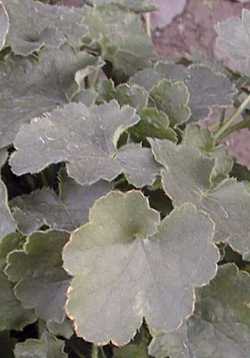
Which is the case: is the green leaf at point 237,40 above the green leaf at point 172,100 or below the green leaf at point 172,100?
above

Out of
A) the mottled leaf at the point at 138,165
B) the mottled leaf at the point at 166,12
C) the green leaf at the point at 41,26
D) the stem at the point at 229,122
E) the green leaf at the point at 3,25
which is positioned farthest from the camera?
the mottled leaf at the point at 166,12

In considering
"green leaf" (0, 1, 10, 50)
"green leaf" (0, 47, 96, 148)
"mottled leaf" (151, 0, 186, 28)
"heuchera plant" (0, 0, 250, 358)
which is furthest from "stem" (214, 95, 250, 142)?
"mottled leaf" (151, 0, 186, 28)

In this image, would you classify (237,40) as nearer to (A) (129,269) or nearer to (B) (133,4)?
(B) (133,4)

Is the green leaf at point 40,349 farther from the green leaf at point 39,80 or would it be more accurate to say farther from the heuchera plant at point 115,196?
the green leaf at point 39,80

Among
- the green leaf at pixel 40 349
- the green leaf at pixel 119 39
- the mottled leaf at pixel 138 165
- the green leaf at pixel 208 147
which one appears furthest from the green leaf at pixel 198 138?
the green leaf at pixel 40 349

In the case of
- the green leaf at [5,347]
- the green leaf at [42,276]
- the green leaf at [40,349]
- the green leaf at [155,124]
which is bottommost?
the green leaf at [5,347]

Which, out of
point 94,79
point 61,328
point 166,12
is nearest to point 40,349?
point 61,328
